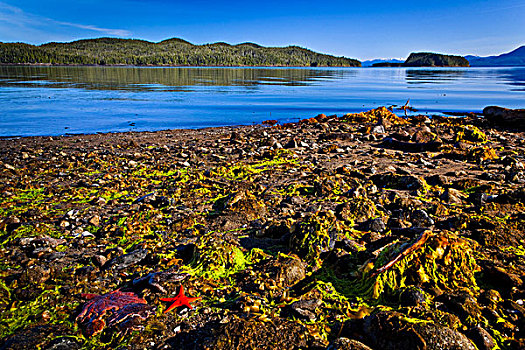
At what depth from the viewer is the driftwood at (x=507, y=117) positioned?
14179 mm

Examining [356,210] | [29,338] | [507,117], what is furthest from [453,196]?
[507,117]

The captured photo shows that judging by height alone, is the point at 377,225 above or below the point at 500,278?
above

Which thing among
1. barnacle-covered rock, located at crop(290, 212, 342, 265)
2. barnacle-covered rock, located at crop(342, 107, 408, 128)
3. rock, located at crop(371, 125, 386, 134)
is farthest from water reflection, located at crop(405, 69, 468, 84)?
barnacle-covered rock, located at crop(290, 212, 342, 265)

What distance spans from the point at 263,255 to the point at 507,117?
16.0 meters

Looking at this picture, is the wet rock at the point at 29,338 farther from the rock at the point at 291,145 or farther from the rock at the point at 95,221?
the rock at the point at 291,145

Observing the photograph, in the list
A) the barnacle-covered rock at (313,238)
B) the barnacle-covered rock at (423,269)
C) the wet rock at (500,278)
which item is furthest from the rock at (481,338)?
the barnacle-covered rock at (313,238)

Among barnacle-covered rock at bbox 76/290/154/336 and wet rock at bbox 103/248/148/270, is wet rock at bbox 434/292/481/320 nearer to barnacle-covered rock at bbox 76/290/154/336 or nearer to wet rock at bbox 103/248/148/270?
barnacle-covered rock at bbox 76/290/154/336

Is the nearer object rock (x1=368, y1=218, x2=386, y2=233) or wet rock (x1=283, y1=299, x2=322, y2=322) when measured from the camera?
wet rock (x1=283, y1=299, x2=322, y2=322)

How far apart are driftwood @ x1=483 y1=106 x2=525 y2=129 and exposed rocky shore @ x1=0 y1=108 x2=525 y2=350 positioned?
828 centimetres

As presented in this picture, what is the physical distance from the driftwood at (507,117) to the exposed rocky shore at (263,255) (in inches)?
326

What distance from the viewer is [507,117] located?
14789mm

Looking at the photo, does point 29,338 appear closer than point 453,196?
Yes

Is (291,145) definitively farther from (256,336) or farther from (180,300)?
(256,336)

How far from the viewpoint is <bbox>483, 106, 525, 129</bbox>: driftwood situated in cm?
1418
